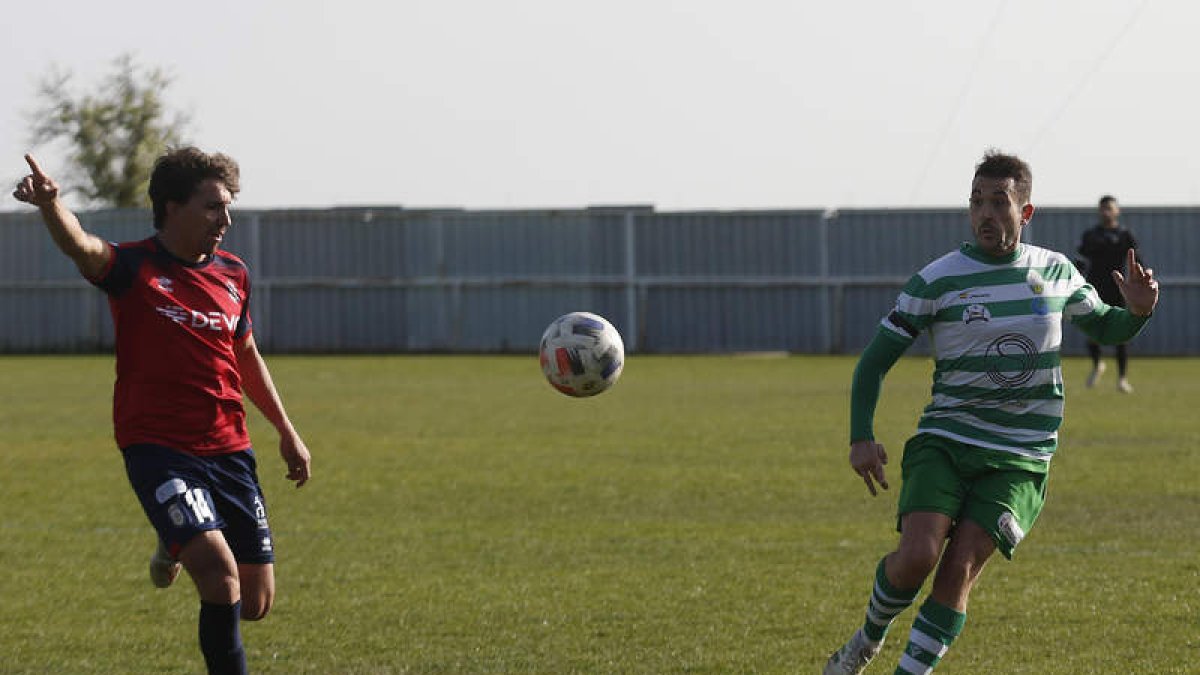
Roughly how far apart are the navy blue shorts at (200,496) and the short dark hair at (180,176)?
0.87 metres

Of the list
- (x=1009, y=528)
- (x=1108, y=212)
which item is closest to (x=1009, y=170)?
(x=1009, y=528)

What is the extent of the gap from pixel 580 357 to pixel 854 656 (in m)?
2.53

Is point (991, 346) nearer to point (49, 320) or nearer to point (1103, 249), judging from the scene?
point (1103, 249)

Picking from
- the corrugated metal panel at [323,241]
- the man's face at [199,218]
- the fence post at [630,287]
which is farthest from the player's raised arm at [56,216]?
the corrugated metal panel at [323,241]

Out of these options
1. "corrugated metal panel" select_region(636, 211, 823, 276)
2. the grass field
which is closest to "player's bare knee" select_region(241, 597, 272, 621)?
the grass field

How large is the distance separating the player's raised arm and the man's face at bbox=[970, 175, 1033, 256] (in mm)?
3034

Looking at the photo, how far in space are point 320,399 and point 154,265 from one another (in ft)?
60.0

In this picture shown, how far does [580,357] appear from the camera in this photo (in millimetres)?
8766

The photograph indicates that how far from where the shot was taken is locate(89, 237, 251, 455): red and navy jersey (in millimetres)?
6363

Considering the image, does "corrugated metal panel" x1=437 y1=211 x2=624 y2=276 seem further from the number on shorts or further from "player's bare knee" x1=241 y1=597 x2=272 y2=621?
the number on shorts

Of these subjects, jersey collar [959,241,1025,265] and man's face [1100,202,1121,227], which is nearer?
jersey collar [959,241,1025,265]

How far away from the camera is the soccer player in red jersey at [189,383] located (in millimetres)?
6199

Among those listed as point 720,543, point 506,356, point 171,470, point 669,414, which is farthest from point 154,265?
point 506,356

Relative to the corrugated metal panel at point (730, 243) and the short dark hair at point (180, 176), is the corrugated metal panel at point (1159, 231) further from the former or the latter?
the short dark hair at point (180, 176)
